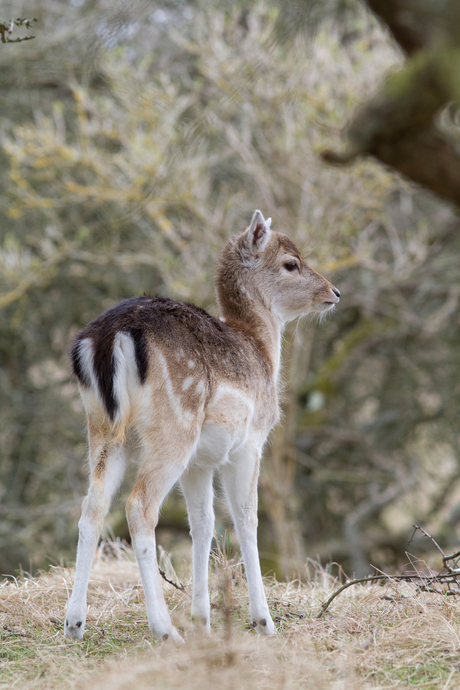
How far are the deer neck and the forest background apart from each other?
260cm

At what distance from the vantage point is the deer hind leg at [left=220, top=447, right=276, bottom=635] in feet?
12.1

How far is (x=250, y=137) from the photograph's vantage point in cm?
870

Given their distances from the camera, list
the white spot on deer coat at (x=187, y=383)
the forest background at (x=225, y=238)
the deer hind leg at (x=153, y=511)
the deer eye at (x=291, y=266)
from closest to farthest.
Result: 1. the deer hind leg at (x=153, y=511)
2. the white spot on deer coat at (x=187, y=383)
3. the deer eye at (x=291, y=266)
4. the forest background at (x=225, y=238)

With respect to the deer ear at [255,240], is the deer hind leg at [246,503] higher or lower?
lower

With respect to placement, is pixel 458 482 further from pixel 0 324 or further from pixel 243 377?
pixel 243 377

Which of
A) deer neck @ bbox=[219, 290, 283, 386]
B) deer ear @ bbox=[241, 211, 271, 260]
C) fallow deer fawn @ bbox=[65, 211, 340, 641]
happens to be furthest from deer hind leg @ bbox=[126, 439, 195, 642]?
deer ear @ bbox=[241, 211, 271, 260]

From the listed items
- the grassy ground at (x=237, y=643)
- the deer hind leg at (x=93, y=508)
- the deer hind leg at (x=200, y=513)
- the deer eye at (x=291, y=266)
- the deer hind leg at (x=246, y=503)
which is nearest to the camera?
the grassy ground at (x=237, y=643)

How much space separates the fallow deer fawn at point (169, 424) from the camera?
11.2ft

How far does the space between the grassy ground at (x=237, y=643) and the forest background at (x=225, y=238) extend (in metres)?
3.09

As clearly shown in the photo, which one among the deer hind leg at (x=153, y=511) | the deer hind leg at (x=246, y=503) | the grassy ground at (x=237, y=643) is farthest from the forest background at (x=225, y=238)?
the deer hind leg at (x=153, y=511)

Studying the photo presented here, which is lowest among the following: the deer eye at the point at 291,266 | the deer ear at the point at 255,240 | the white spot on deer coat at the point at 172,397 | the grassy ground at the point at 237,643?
the grassy ground at the point at 237,643

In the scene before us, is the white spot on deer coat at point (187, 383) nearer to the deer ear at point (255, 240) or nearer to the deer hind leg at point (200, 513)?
the deer hind leg at point (200, 513)

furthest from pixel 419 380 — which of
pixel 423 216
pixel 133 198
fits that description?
pixel 133 198

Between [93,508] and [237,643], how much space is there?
107 centimetres
